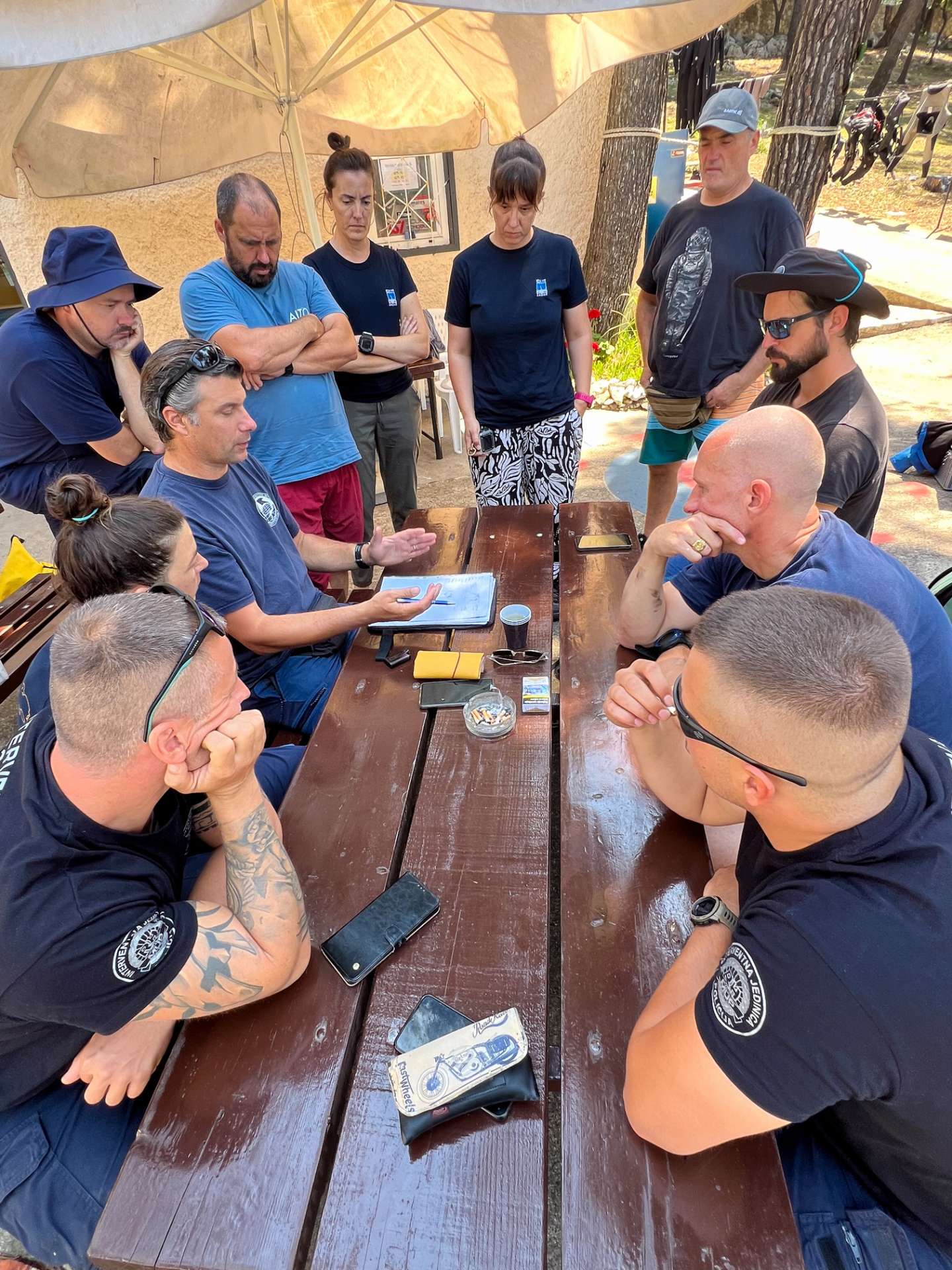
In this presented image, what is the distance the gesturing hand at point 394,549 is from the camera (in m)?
2.69

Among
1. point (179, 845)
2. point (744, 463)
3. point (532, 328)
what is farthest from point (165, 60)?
point (179, 845)

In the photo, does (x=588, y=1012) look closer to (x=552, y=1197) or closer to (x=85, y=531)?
(x=552, y=1197)

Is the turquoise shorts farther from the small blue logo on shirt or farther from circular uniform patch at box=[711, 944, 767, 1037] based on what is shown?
circular uniform patch at box=[711, 944, 767, 1037]

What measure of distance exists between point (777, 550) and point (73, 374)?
2.59 metres

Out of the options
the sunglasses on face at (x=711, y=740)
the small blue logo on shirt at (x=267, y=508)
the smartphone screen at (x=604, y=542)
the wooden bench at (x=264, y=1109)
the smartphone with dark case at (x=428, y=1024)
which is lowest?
the smartphone screen at (x=604, y=542)

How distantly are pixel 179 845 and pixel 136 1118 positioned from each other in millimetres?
538

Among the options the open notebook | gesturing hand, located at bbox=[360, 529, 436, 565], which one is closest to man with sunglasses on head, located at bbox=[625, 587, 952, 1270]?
the open notebook

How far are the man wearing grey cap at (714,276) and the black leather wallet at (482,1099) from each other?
3.31 metres

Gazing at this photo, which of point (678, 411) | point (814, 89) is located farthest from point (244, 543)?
point (814, 89)

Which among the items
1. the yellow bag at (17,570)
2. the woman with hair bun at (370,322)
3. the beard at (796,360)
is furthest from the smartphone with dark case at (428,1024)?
the yellow bag at (17,570)

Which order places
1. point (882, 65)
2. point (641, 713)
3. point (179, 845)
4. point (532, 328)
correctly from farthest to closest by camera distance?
point (882, 65) < point (532, 328) < point (641, 713) < point (179, 845)

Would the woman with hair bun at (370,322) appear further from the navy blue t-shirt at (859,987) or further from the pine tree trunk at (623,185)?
the pine tree trunk at (623,185)

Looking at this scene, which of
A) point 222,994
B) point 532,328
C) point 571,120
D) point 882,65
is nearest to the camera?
point 222,994

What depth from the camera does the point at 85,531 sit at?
1860mm
